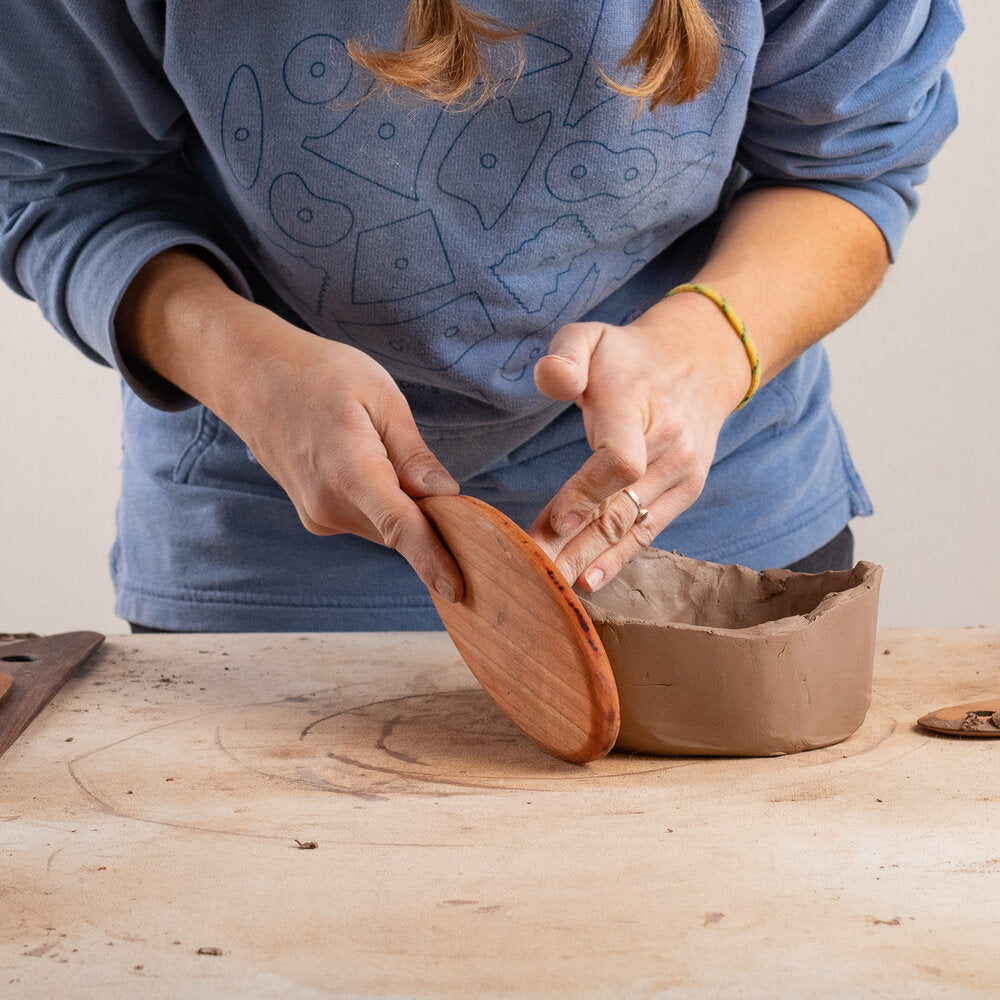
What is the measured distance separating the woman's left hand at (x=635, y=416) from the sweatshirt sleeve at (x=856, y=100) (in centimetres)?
22

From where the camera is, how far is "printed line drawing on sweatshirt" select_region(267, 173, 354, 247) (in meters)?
0.91

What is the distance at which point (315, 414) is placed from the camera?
81cm

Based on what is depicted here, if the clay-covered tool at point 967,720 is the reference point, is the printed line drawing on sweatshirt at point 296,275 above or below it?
above

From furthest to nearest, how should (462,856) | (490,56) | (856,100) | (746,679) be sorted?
(856,100), (490,56), (746,679), (462,856)

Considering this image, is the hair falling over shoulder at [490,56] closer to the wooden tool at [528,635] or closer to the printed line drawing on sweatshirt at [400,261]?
the printed line drawing on sweatshirt at [400,261]

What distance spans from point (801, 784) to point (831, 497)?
1.70 ft

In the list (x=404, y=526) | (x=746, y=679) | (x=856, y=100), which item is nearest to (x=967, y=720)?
(x=746, y=679)

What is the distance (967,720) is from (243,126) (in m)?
0.68

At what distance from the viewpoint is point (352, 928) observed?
0.57 metres

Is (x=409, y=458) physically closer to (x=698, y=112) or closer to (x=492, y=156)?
(x=492, y=156)

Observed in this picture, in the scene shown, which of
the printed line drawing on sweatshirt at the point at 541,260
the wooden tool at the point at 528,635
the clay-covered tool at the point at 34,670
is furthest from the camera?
the printed line drawing on sweatshirt at the point at 541,260

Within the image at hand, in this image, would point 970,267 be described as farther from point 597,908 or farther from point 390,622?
point 597,908

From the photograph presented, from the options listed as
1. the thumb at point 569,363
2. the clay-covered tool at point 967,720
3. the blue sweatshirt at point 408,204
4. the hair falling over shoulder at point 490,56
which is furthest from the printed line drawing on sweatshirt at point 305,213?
the clay-covered tool at point 967,720

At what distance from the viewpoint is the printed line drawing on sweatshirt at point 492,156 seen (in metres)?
0.90
